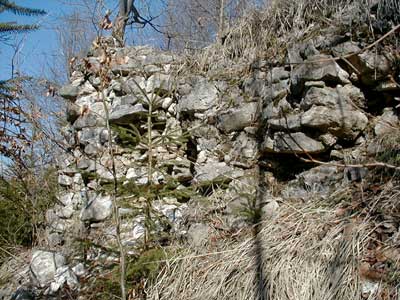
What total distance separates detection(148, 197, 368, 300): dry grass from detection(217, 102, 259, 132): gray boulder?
1106 millimetres

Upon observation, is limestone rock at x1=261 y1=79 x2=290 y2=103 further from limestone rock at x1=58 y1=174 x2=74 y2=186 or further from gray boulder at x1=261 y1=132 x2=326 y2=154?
limestone rock at x1=58 y1=174 x2=74 y2=186

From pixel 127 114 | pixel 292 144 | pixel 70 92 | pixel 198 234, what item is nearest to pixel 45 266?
pixel 198 234

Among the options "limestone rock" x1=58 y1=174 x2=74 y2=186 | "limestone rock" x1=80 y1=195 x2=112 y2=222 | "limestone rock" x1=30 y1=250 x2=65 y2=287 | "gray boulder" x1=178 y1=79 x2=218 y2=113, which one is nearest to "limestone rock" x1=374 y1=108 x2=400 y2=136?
"gray boulder" x1=178 y1=79 x2=218 y2=113

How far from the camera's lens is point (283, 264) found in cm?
277

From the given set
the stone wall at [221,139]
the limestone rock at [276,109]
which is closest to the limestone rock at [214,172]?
the stone wall at [221,139]

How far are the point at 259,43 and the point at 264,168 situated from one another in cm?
142

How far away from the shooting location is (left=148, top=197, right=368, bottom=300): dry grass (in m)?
2.56

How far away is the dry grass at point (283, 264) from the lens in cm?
256

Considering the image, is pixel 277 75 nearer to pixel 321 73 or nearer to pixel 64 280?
pixel 321 73

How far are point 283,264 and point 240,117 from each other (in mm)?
1791

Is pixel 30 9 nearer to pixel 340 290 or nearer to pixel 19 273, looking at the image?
pixel 340 290

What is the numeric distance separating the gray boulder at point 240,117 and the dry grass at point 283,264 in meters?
1.11

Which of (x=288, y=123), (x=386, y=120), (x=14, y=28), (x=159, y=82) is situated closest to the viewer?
(x=14, y=28)

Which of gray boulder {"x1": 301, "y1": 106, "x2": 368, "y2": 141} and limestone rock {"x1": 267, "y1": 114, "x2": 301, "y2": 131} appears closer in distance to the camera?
gray boulder {"x1": 301, "y1": 106, "x2": 368, "y2": 141}
